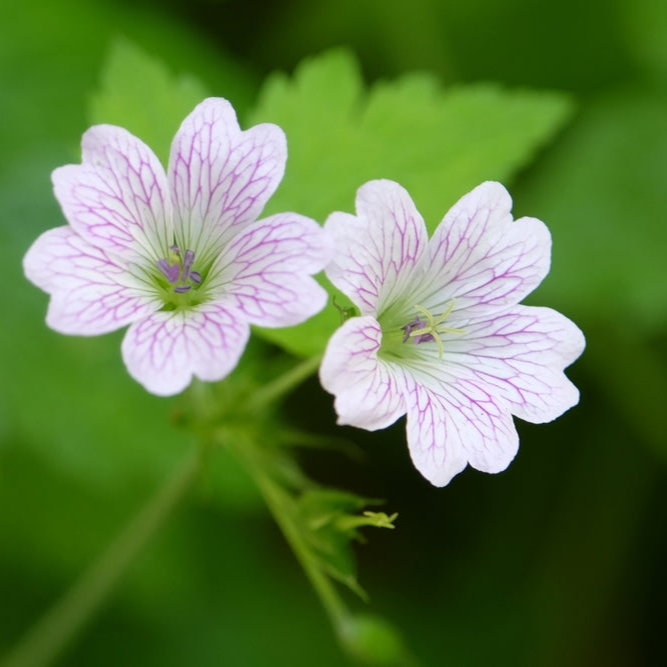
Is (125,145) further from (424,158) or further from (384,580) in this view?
(384,580)

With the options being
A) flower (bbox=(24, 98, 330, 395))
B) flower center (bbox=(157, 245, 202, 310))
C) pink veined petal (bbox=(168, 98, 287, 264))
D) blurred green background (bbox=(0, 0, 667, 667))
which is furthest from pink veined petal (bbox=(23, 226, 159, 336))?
blurred green background (bbox=(0, 0, 667, 667))

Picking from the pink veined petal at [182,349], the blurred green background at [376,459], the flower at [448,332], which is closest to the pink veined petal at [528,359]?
the flower at [448,332]

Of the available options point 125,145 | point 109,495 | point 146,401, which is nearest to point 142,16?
point 146,401

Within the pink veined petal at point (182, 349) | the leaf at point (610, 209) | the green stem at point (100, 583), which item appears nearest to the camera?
the pink veined petal at point (182, 349)

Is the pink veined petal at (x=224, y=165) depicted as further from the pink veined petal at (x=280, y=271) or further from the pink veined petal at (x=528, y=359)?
the pink veined petal at (x=528, y=359)

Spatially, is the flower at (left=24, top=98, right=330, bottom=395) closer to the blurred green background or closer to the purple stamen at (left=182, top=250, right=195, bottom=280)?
the purple stamen at (left=182, top=250, right=195, bottom=280)

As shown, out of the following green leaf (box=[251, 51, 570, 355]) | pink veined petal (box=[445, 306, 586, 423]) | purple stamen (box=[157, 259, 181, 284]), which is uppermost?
green leaf (box=[251, 51, 570, 355])

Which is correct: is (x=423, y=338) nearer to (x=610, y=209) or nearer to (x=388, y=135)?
(x=388, y=135)

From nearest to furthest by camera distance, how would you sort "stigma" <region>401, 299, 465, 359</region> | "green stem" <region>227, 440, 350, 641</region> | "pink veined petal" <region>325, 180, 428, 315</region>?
"pink veined petal" <region>325, 180, 428, 315</region> → "stigma" <region>401, 299, 465, 359</region> → "green stem" <region>227, 440, 350, 641</region>
